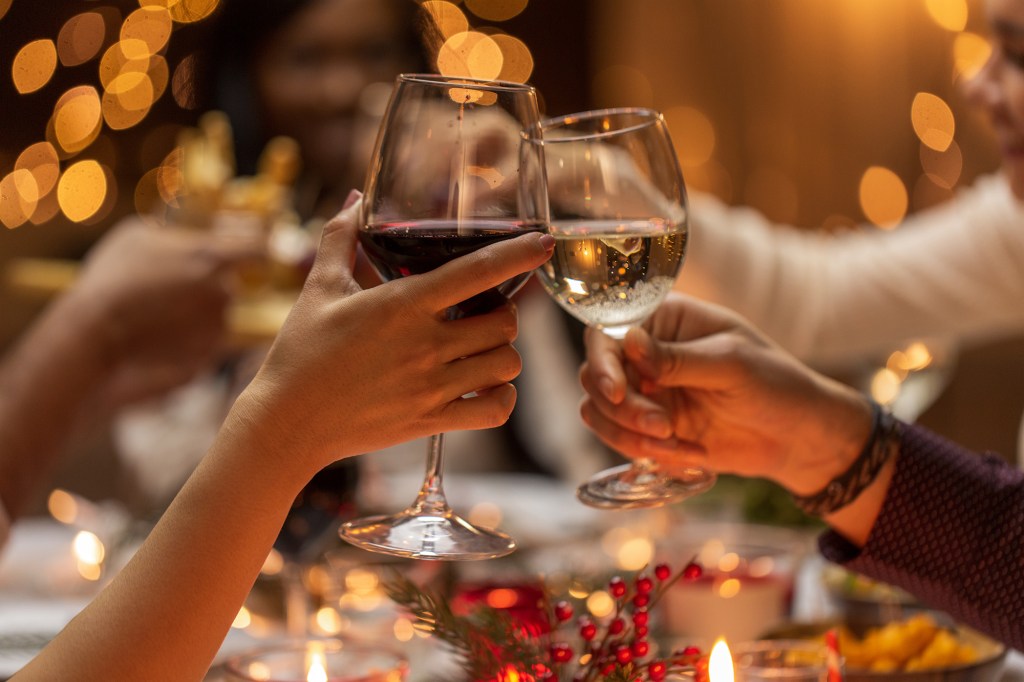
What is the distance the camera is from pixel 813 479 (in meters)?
0.94

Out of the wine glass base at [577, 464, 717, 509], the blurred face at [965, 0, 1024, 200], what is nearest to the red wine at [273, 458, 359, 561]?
the wine glass base at [577, 464, 717, 509]

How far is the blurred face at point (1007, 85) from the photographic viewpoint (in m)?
1.17

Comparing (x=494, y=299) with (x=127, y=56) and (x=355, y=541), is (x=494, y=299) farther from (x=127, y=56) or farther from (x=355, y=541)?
(x=127, y=56)

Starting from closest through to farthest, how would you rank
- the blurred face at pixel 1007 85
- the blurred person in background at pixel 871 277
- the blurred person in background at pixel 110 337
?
the blurred face at pixel 1007 85 < the blurred person in background at pixel 110 337 < the blurred person in background at pixel 871 277

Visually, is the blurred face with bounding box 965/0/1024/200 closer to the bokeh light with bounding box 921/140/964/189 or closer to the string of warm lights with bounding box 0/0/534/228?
the string of warm lights with bounding box 0/0/534/228

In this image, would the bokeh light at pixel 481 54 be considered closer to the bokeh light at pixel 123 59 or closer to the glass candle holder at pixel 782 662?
the bokeh light at pixel 123 59

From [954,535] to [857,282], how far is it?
1.13m

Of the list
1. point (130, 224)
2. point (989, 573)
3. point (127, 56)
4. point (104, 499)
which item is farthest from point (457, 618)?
point (127, 56)

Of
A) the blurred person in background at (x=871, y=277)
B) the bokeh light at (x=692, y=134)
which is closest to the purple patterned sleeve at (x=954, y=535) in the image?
the blurred person in background at (x=871, y=277)

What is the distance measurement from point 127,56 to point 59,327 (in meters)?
2.33

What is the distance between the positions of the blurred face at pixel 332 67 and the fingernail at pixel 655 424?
1923 mm

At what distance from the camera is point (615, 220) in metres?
0.77

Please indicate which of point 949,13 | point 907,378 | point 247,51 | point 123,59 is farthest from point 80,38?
point 949,13

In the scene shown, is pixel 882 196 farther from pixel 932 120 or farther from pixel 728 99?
pixel 728 99
